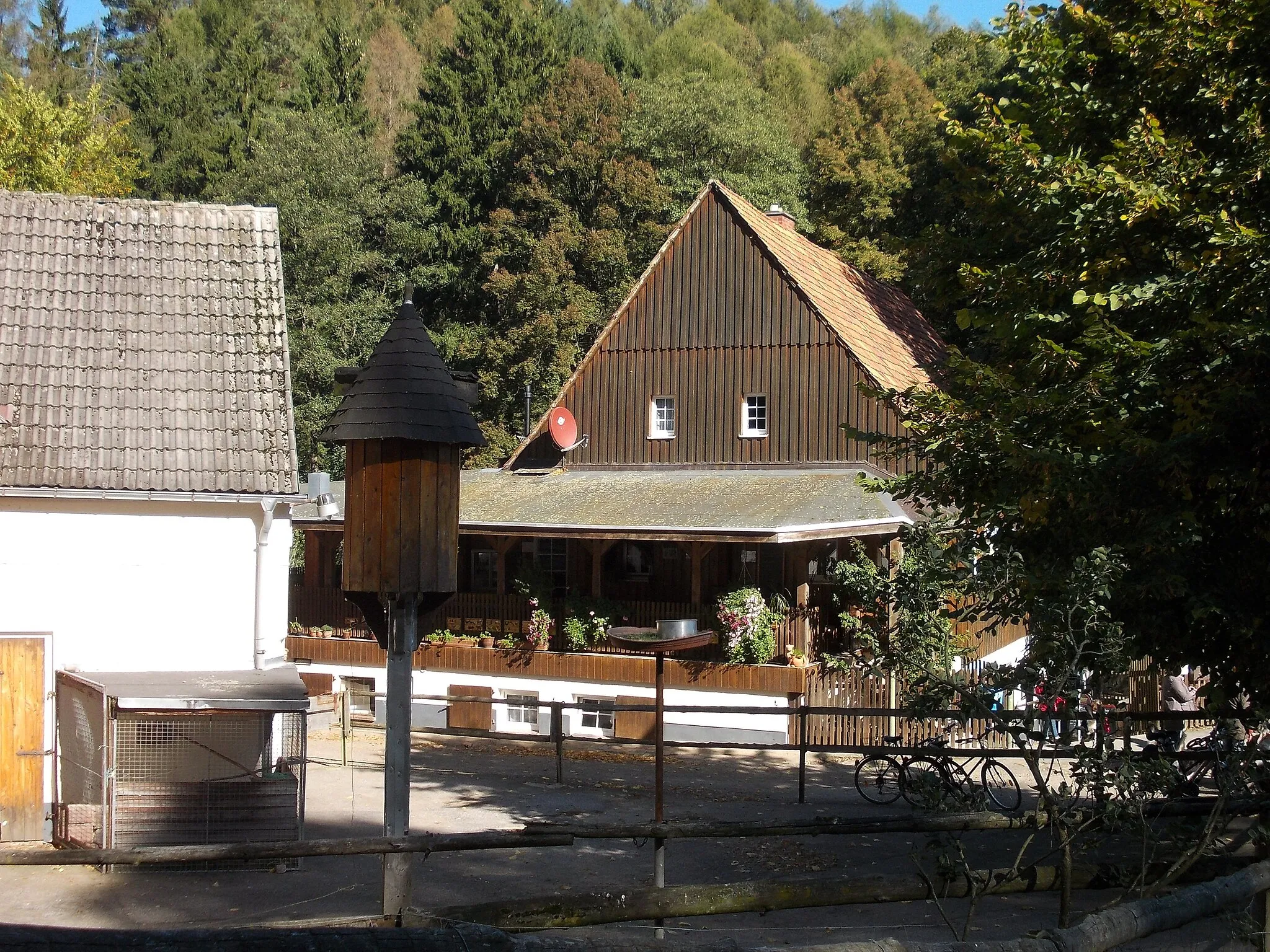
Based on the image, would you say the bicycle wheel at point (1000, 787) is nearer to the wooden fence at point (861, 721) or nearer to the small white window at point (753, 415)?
the wooden fence at point (861, 721)

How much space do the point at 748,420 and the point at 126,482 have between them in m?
14.5

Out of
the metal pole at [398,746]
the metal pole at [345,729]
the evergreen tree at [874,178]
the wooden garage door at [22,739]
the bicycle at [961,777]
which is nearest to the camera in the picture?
the metal pole at [398,746]

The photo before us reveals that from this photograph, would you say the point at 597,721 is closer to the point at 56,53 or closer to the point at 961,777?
the point at 961,777

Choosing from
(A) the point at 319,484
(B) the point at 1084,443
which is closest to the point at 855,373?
(A) the point at 319,484

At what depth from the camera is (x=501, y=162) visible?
157 ft

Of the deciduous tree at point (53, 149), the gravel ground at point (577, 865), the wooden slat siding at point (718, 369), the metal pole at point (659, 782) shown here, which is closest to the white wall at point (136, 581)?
the gravel ground at point (577, 865)

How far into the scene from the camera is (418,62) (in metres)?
66.9

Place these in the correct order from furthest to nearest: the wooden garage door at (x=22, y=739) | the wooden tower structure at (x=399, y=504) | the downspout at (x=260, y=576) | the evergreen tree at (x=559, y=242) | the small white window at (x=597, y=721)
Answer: the evergreen tree at (x=559, y=242), the small white window at (x=597, y=721), the downspout at (x=260, y=576), the wooden garage door at (x=22, y=739), the wooden tower structure at (x=399, y=504)

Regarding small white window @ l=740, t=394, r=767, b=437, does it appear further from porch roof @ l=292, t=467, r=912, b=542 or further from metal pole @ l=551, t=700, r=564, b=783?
metal pole @ l=551, t=700, r=564, b=783

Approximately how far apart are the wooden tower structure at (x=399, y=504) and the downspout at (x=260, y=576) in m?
5.45

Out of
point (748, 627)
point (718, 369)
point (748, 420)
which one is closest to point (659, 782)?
point (748, 627)

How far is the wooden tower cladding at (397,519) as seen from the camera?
7.36m

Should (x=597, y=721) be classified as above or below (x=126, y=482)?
below

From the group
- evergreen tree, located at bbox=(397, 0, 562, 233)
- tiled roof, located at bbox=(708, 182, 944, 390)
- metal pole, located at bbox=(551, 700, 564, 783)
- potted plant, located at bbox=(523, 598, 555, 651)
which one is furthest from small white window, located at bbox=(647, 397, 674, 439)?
evergreen tree, located at bbox=(397, 0, 562, 233)
